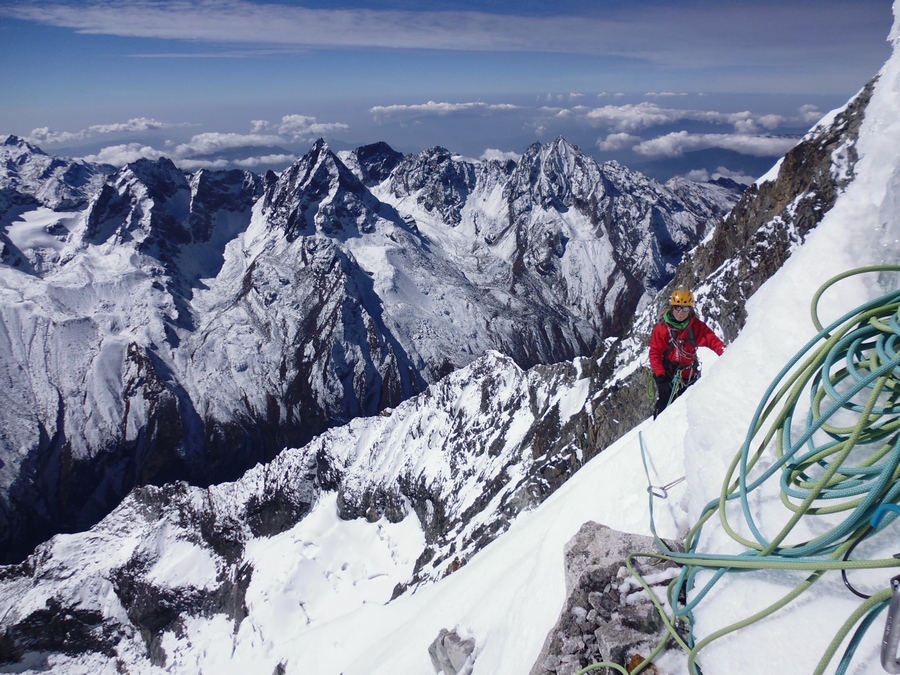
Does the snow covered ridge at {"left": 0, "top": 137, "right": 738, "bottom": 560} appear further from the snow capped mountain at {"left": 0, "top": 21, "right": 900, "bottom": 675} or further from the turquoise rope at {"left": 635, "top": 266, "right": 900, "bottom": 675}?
the turquoise rope at {"left": 635, "top": 266, "right": 900, "bottom": 675}

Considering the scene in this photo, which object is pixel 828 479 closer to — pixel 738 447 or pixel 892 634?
pixel 892 634

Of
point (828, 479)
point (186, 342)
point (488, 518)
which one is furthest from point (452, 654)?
point (186, 342)

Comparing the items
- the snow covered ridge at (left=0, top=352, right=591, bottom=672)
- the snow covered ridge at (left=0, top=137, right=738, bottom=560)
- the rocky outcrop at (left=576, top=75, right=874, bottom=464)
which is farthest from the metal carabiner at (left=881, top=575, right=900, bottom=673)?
the snow covered ridge at (left=0, top=137, right=738, bottom=560)

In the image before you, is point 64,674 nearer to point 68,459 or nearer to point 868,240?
point 68,459

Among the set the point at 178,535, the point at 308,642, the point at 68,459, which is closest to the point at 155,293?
the point at 68,459

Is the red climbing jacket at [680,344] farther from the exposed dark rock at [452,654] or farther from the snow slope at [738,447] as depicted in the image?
the exposed dark rock at [452,654]

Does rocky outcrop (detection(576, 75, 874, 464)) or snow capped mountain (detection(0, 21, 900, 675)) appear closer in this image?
snow capped mountain (detection(0, 21, 900, 675))

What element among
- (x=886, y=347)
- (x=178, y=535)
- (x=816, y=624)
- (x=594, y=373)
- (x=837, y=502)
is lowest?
(x=178, y=535)
